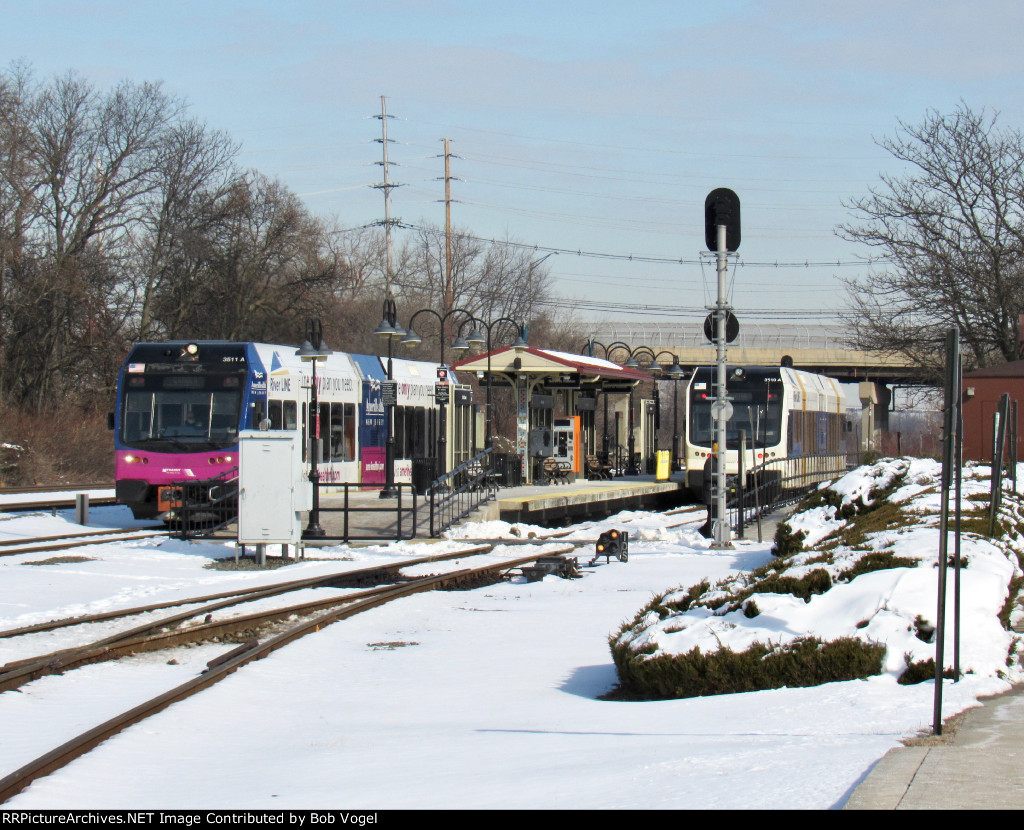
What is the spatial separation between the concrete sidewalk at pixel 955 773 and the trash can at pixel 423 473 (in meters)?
20.2

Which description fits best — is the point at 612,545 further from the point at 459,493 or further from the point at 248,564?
the point at 459,493

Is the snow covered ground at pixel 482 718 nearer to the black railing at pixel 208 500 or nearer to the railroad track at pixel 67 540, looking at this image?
the railroad track at pixel 67 540

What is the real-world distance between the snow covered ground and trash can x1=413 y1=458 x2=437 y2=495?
12358mm

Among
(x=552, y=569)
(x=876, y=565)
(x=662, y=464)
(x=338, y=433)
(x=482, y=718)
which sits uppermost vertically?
(x=338, y=433)

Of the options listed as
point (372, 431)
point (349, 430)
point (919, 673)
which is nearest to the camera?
point (919, 673)

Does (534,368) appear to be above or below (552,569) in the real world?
above

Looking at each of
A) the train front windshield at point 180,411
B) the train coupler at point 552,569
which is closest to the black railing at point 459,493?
the train front windshield at point 180,411

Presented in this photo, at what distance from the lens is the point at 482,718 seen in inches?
328

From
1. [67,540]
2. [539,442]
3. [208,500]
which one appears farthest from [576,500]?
[67,540]

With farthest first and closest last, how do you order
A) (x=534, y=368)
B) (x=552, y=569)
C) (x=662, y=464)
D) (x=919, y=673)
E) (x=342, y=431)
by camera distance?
(x=662, y=464)
(x=534, y=368)
(x=342, y=431)
(x=552, y=569)
(x=919, y=673)

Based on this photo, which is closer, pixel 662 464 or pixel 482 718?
pixel 482 718

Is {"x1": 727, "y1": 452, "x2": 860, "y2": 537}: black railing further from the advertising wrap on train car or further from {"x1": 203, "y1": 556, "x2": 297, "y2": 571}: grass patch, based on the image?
{"x1": 203, "y1": 556, "x2": 297, "y2": 571}: grass patch

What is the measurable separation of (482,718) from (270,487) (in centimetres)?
1045
